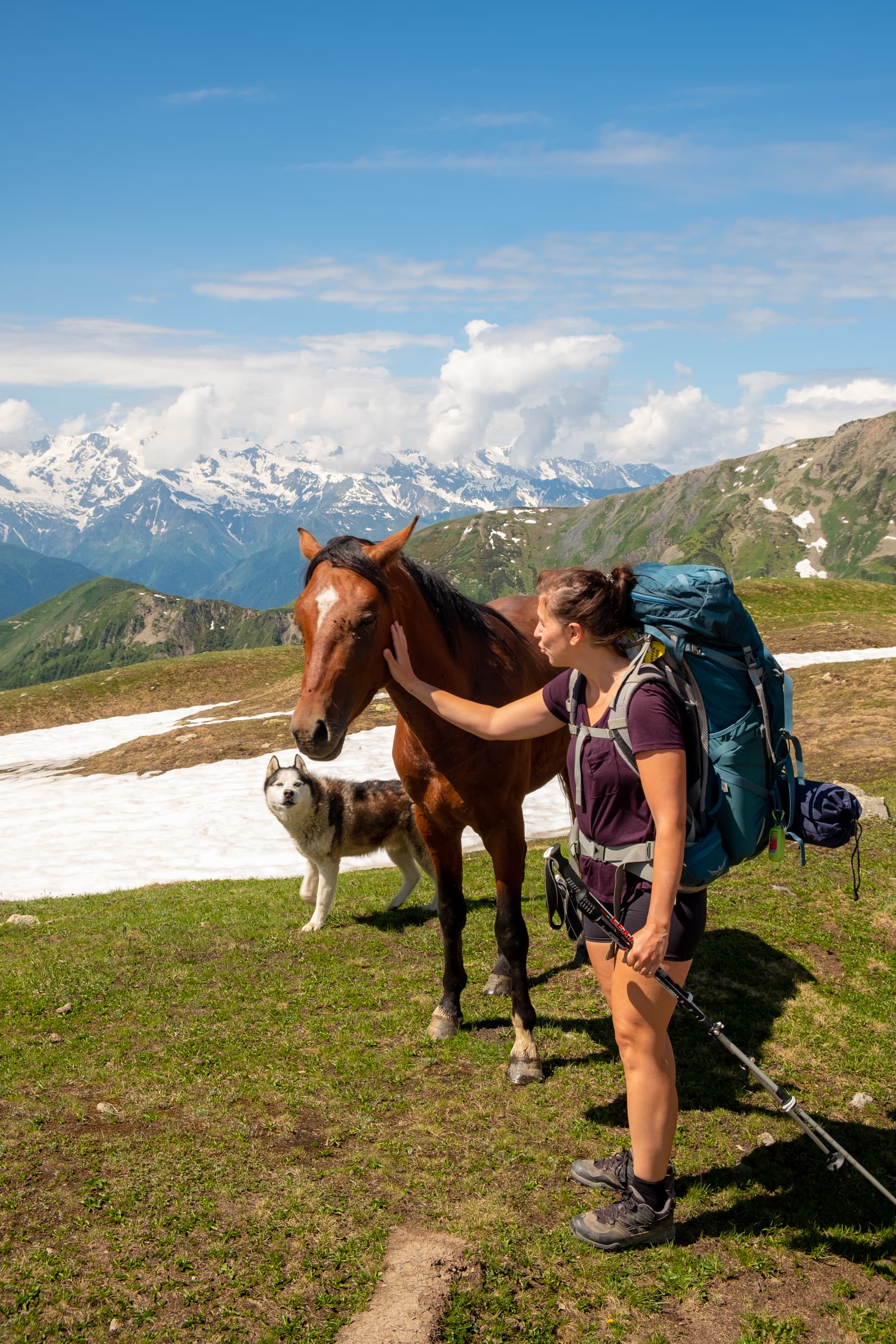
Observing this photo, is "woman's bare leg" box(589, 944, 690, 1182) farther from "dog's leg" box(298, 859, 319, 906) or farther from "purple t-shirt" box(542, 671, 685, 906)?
"dog's leg" box(298, 859, 319, 906)

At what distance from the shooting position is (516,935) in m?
8.07

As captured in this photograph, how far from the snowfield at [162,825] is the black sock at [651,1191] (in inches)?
503

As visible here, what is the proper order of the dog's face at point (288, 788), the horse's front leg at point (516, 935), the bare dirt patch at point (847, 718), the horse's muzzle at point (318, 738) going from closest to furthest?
the horse's muzzle at point (318, 738)
the horse's front leg at point (516, 935)
the dog's face at point (288, 788)
the bare dirt patch at point (847, 718)

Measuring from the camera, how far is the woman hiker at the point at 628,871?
191 inches

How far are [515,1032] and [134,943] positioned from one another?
6.17 meters

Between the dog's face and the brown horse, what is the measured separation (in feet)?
16.7

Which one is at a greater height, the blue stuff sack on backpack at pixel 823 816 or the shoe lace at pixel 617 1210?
the blue stuff sack on backpack at pixel 823 816

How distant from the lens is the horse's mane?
6523 mm

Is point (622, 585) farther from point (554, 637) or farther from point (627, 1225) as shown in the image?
point (627, 1225)

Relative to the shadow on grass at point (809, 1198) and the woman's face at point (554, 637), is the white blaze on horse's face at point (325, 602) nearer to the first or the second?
the woman's face at point (554, 637)

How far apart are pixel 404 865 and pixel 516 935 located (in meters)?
6.25

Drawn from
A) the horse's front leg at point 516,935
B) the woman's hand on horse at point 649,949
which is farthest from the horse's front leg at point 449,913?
the woman's hand on horse at point 649,949

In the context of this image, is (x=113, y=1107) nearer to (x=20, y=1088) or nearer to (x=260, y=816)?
(x=20, y=1088)

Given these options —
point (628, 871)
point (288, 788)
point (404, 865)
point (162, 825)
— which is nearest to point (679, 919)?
point (628, 871)
